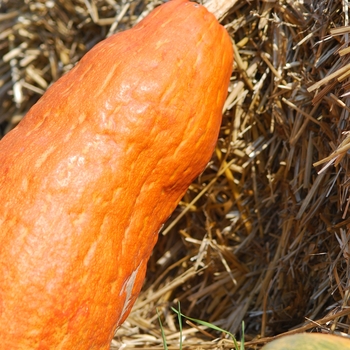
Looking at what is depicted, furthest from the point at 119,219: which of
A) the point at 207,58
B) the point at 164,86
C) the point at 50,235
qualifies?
the point at 207,58

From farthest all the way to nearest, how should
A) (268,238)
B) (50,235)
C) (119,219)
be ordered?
(268,238) → (119,219) → (50,235)

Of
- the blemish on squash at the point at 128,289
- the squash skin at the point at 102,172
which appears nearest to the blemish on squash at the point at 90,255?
the squash skin at the point at 102,172

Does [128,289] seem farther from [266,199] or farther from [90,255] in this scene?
[266,199]

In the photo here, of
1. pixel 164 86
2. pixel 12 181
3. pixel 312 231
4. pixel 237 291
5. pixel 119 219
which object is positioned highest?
pixel 12 181

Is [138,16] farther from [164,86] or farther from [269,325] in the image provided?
[269,325]

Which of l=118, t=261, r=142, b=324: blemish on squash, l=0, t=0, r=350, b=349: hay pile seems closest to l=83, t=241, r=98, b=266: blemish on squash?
l=118, t=261, r=142, b=324: blemish on squash

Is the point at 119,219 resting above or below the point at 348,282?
above

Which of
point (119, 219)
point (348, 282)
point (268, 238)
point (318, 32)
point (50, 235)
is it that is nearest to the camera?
point (50, 235)

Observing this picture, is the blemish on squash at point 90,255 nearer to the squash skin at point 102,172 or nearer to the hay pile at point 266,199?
the squash skin at point 102,172
